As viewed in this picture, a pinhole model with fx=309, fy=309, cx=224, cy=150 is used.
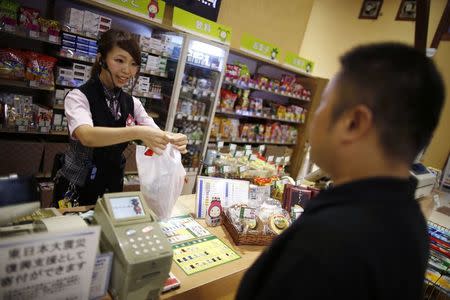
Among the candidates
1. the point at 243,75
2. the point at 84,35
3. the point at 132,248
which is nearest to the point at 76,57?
the point at 84,35

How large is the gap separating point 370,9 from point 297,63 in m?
2.40

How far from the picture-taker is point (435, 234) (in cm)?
237

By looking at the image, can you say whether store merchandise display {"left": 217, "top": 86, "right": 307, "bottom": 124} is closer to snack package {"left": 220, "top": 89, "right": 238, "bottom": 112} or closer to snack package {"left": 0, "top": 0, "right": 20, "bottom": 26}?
snack package {"left": 220, "top": 89, "right": 238, "bottom": 112}

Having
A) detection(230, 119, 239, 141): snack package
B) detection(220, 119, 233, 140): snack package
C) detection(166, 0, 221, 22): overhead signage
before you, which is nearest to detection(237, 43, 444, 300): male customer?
detection(166, 0, 221, 22): overhead signage

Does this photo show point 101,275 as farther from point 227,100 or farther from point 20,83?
point 227,100

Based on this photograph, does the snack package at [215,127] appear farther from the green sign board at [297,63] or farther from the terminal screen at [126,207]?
the terminal screen at [126,207]

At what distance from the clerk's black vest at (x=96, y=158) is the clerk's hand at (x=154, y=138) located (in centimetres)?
40

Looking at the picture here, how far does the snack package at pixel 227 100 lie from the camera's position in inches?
174

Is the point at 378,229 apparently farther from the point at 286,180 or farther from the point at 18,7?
the point at 18,7

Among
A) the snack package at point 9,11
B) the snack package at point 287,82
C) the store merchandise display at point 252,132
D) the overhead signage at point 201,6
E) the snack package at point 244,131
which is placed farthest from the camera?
the snack package at point 287,82

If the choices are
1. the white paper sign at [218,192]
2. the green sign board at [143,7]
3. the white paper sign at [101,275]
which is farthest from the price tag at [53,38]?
the white paper sign at [101,275]

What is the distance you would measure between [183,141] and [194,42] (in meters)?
2.33

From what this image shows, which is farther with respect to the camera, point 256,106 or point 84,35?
point 256,106

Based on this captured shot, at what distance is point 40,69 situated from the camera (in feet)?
9.25
